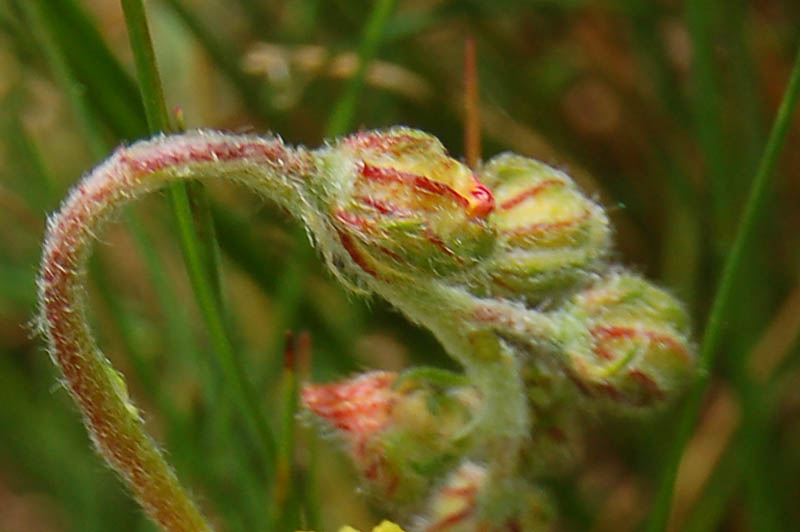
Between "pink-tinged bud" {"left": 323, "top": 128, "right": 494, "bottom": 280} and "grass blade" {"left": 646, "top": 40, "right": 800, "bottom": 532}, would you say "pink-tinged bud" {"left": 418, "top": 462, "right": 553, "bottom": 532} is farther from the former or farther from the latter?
"pink-tinged bud" {"left": 323, "top": 128, "right": 494, "bottom": 280}

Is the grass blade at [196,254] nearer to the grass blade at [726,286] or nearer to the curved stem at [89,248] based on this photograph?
the curved stem at [89,248]

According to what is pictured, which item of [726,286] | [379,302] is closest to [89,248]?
[726,286]

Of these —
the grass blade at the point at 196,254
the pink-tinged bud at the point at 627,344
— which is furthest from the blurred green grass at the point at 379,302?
the pink-tinged bud at the point at 627,344

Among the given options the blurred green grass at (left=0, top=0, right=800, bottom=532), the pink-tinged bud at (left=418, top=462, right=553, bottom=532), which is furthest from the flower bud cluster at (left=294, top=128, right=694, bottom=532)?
the blurred green grass at (left=0, top=0, right=800, bottom=532)

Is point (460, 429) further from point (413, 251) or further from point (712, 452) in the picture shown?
point (712, 452)

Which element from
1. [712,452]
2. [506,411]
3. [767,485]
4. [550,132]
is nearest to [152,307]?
[550,132]

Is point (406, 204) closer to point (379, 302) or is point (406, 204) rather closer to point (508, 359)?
point (508, 359)
